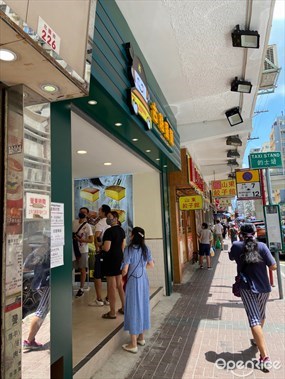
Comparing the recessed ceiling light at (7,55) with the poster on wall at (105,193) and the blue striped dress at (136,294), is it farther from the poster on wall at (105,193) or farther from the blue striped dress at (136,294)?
the poster on wall at (105,193)

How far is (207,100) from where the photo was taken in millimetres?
6242

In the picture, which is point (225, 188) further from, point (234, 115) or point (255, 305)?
point (255, 305)

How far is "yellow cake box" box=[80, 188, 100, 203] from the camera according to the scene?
290 inches

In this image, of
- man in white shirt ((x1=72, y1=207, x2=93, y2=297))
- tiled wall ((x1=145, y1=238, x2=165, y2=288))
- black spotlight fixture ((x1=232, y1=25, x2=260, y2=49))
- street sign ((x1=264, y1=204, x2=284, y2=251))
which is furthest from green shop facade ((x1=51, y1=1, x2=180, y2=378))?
street sign ((x1=264, y1=204, x2=284, y2=251))

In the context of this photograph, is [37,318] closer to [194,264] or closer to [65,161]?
[65,161]

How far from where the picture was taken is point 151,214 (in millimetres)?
7191

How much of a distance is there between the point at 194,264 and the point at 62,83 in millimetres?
10386

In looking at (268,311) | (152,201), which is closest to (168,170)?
(152,201)

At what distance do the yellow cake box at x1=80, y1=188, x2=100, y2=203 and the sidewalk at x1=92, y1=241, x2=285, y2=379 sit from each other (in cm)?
290

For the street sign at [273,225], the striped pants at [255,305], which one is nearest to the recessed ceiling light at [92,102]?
the striped pants at [255,305]

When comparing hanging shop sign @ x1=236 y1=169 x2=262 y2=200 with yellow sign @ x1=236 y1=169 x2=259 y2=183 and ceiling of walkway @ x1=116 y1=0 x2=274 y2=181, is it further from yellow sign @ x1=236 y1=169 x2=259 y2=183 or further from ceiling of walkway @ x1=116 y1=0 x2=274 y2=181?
ceiling of walkway @ x1=116 y1=0 x2=274 y2=181

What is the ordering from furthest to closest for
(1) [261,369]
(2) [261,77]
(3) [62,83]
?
(2) [261,77], (1) [261,369], (3) [62,83]

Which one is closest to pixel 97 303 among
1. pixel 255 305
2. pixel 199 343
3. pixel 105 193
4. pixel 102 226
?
pixel 102 226

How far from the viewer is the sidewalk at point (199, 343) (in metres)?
3.38
